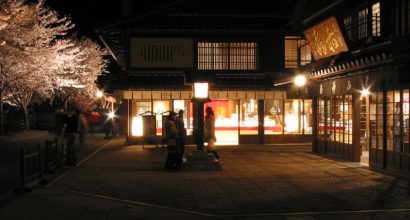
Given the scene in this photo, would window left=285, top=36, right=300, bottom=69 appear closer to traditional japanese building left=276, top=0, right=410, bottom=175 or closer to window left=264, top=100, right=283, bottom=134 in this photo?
window left=264, top=100, right=283, bottom=134

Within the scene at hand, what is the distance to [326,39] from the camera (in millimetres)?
13547

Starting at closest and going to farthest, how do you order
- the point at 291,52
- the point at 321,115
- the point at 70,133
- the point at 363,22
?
the point at 70,133
the point at 363,22
the point at 321,115
the point at 291,52

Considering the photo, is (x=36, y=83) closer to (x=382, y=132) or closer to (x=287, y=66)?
(x=287, y=66)

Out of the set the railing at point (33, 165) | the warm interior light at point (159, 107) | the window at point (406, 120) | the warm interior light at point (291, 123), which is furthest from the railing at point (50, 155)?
the warm interior light at point (291, 123)

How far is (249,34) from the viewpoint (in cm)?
2042

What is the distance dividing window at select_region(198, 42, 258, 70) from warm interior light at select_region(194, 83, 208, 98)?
25.1 feet

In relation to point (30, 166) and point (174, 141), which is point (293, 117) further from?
point (30, 166)

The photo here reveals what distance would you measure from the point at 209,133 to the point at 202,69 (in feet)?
25.4

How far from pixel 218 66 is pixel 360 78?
9.70 meters

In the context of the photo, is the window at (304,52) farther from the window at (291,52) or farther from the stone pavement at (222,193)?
the stone pavement at (222,193)

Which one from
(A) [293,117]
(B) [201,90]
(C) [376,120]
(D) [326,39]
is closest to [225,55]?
(A) [293,117]

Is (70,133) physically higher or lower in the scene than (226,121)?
lower

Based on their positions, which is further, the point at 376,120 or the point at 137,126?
the point at 137,126

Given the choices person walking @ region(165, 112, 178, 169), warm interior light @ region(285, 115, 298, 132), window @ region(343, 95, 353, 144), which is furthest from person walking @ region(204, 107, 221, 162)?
warm interior light @ region(285, 115, 298, 132)
